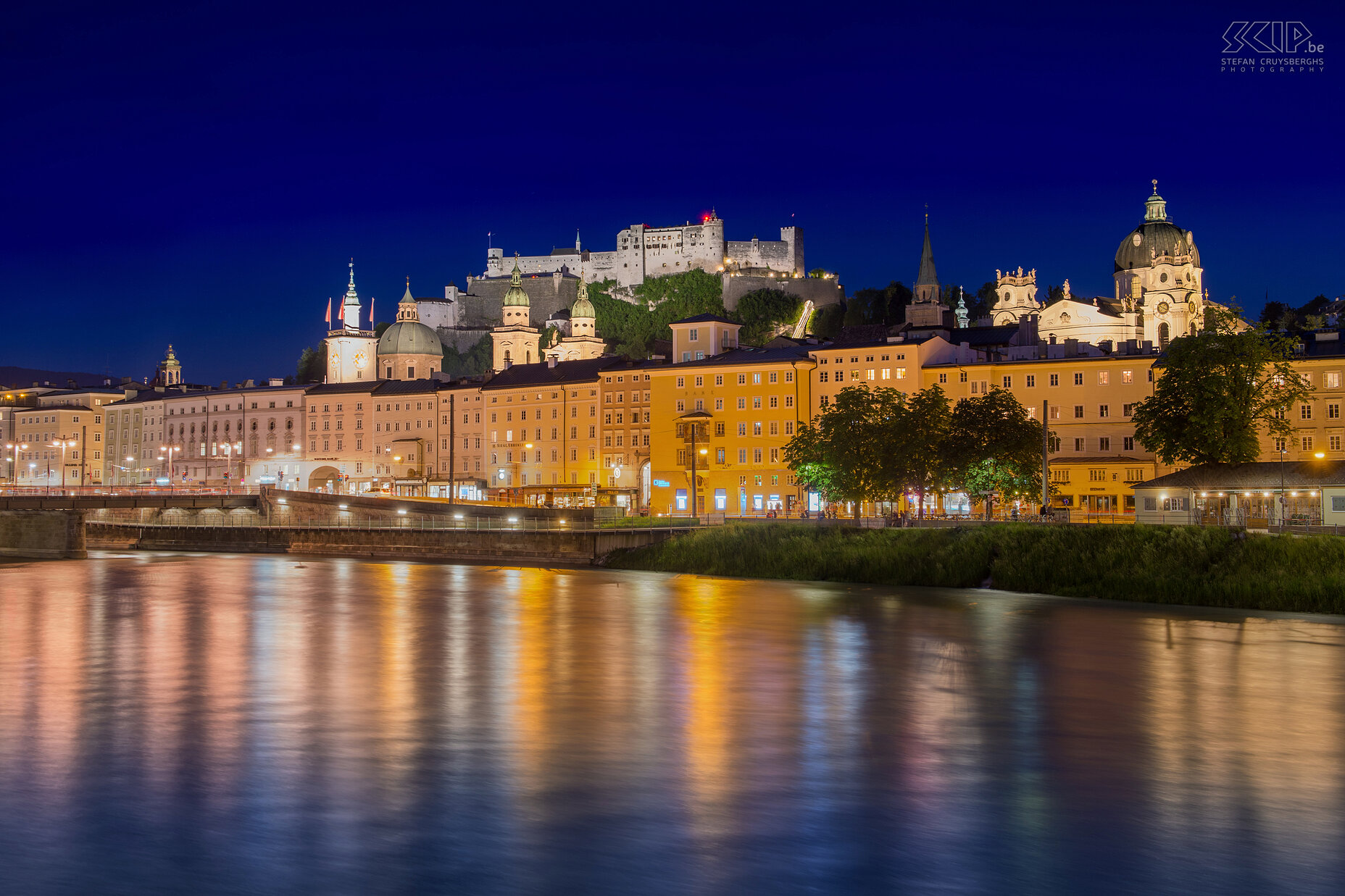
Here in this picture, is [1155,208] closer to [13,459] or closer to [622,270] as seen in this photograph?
[622,270]

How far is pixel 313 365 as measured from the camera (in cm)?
16462

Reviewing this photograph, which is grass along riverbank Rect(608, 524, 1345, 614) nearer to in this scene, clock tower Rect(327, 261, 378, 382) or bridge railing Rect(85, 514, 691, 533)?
bridge railing Rect(85, 514, 691, 533)

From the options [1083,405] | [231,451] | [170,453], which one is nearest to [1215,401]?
[1083,405]

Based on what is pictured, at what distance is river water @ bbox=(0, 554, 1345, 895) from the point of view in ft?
42.3

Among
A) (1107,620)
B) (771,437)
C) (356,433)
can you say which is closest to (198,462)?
(356,433)

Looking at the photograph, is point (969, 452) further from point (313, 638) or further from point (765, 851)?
point (765, 851)

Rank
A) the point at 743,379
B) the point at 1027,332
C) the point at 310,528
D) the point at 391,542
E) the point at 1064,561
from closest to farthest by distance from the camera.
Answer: the point at 1064,561
the point at 391,542
the point at 310,528
the point at 743,379
the point at 1027,332

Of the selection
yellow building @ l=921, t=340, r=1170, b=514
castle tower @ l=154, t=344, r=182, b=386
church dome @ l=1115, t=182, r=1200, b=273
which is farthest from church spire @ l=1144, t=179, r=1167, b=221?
castle tower @ l=154, t=344, r=182, b=386

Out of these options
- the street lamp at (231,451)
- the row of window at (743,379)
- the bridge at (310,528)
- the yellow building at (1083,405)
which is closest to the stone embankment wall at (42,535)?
the bridge at (310,528)

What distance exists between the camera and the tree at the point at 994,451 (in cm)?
5866

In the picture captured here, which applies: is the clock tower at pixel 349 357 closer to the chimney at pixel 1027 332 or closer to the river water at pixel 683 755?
the chimney at pixel 1027 332

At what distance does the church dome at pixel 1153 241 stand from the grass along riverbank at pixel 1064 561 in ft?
281

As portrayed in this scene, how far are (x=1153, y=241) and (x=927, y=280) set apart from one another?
22958 millimetres

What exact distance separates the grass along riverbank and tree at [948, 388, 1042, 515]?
11.2 metres
